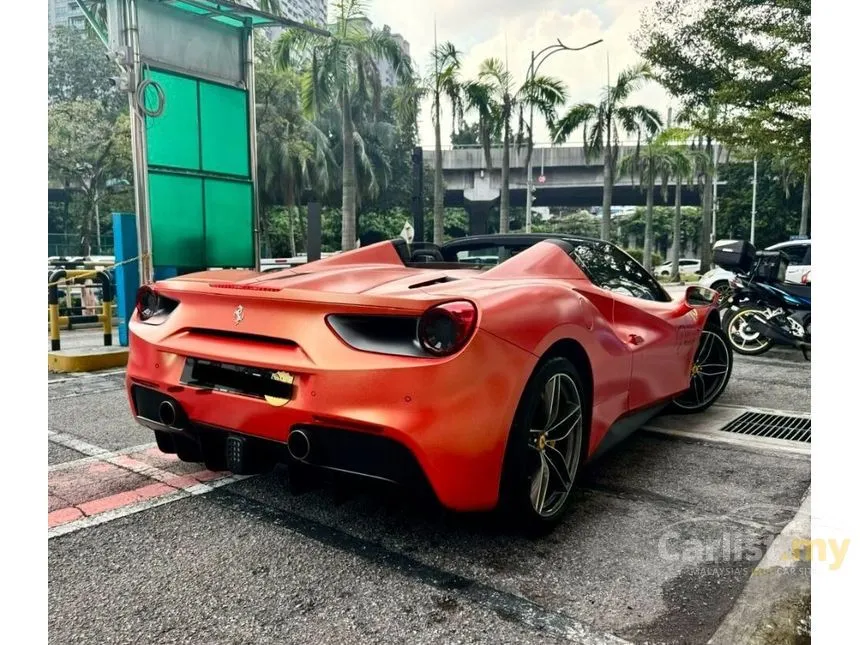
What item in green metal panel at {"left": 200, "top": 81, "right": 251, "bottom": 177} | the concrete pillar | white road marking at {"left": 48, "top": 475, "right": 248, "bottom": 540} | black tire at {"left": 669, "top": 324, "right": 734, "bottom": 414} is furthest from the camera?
the concrete pillar

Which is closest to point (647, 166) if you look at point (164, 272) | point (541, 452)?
point (164, 272)

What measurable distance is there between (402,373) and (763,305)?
7103mm

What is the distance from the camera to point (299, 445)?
8.41 feet

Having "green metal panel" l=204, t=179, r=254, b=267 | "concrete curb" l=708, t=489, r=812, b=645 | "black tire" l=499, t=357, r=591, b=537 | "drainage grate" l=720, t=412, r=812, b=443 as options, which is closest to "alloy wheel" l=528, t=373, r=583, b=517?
"black tire" l=499, t=357, r=591, b=537

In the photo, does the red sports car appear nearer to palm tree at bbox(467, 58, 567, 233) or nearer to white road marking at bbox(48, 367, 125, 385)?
white road marking at bbox(48, 367, 125, 385)

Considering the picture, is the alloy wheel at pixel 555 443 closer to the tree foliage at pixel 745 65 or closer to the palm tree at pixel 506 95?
the tree foliage at pixel 745 65

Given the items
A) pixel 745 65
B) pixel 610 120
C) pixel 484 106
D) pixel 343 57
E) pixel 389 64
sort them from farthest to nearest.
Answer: pixel 610 120, pixel 484 106, pixel 389 64, pixel 343 57, pixel 745 65

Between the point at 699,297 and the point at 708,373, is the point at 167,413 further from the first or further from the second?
the point at 708,373

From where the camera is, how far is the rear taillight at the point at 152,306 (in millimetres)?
3229

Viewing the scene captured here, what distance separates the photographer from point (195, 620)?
224 centimetres

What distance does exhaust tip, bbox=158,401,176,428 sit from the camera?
2.93 m

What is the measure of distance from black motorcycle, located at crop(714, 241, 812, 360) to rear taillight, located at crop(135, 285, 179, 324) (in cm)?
651
